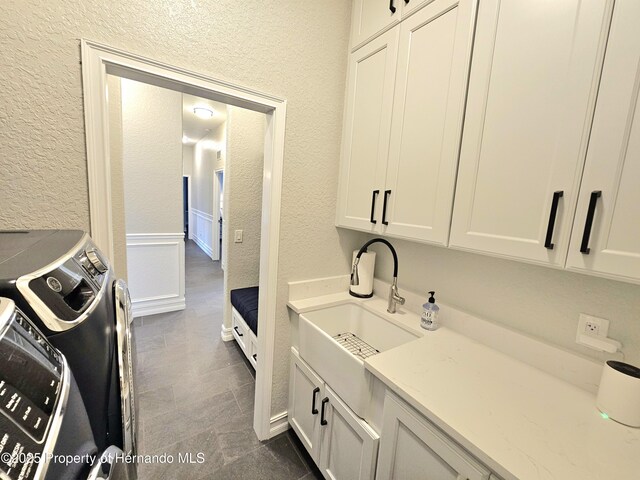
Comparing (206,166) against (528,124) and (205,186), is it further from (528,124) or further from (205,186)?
(528,124)

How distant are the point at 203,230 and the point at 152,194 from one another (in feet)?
13.2

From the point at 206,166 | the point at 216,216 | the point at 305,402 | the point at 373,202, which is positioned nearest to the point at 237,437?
the point at 305,402

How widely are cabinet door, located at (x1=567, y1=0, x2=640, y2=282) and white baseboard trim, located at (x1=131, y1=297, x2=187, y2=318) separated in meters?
3.76

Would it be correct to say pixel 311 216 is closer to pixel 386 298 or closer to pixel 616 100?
pixel 386 298

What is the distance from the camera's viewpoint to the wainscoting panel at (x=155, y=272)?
3068 mm

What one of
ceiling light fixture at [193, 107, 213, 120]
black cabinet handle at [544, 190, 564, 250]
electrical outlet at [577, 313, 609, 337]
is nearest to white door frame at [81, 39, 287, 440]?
black cabinet handle at [544, 190, 564, 250]

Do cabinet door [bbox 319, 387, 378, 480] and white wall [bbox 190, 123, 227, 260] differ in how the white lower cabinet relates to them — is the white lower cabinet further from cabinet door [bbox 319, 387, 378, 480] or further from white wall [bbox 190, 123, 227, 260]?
white wall [bbox 190, 123, 227, 260]

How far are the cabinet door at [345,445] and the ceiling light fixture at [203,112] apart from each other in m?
4.28

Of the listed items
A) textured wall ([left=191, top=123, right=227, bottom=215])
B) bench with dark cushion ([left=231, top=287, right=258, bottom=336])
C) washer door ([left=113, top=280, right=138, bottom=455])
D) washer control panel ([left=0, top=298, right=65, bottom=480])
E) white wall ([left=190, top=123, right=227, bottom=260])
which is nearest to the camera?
washer control panel ([left=0, top=298, right=65, bottom=480])

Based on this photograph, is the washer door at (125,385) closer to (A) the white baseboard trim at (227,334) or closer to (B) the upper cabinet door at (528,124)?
(B) the upper cabinet door at (528,124)

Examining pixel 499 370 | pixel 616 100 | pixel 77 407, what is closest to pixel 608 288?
pixel 499 370

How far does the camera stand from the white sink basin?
1084 millimetres

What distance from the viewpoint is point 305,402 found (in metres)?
1.49

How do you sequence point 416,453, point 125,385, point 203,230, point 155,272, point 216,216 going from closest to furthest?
1. point 125,385
2. point 416,453
3. point 155,272
4. point 216,216
5. point 203,230
